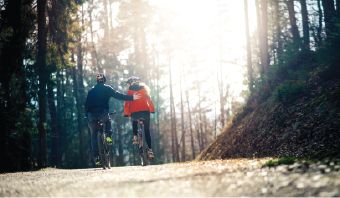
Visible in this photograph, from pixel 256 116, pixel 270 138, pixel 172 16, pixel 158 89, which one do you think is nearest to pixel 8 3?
pixel 256 116

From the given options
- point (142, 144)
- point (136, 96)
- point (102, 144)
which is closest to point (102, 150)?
point (102, 144)

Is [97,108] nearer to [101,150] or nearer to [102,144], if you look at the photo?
[102,144]

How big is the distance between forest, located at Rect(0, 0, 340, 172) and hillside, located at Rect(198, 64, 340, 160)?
44 centimetres

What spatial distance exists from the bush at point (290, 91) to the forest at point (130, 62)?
0.04 m

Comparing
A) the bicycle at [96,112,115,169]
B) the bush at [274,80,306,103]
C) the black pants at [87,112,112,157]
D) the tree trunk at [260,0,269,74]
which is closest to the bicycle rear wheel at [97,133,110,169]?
the bicycle at [96,112,115,169]

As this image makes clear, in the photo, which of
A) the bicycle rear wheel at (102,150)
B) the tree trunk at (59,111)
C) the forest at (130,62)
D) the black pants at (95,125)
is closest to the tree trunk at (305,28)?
the forest at (130,62)

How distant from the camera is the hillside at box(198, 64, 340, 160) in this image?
9.45m

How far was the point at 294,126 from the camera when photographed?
11.3 meters

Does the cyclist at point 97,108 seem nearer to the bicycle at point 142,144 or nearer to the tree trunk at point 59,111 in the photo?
the bicycle at point 142,144

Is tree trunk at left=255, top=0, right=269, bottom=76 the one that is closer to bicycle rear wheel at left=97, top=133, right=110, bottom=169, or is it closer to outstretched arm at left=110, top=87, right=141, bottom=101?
outstretched arm at left=110, top=87, right=141, bottom=101

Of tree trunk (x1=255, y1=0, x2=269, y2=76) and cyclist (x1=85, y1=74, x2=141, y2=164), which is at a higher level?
tree trunk (x1=255, y1=0, x2=269, y2=76)

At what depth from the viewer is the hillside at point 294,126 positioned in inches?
372

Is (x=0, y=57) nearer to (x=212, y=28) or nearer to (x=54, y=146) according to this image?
(x=54, y=146)

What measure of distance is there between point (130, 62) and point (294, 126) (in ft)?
119
